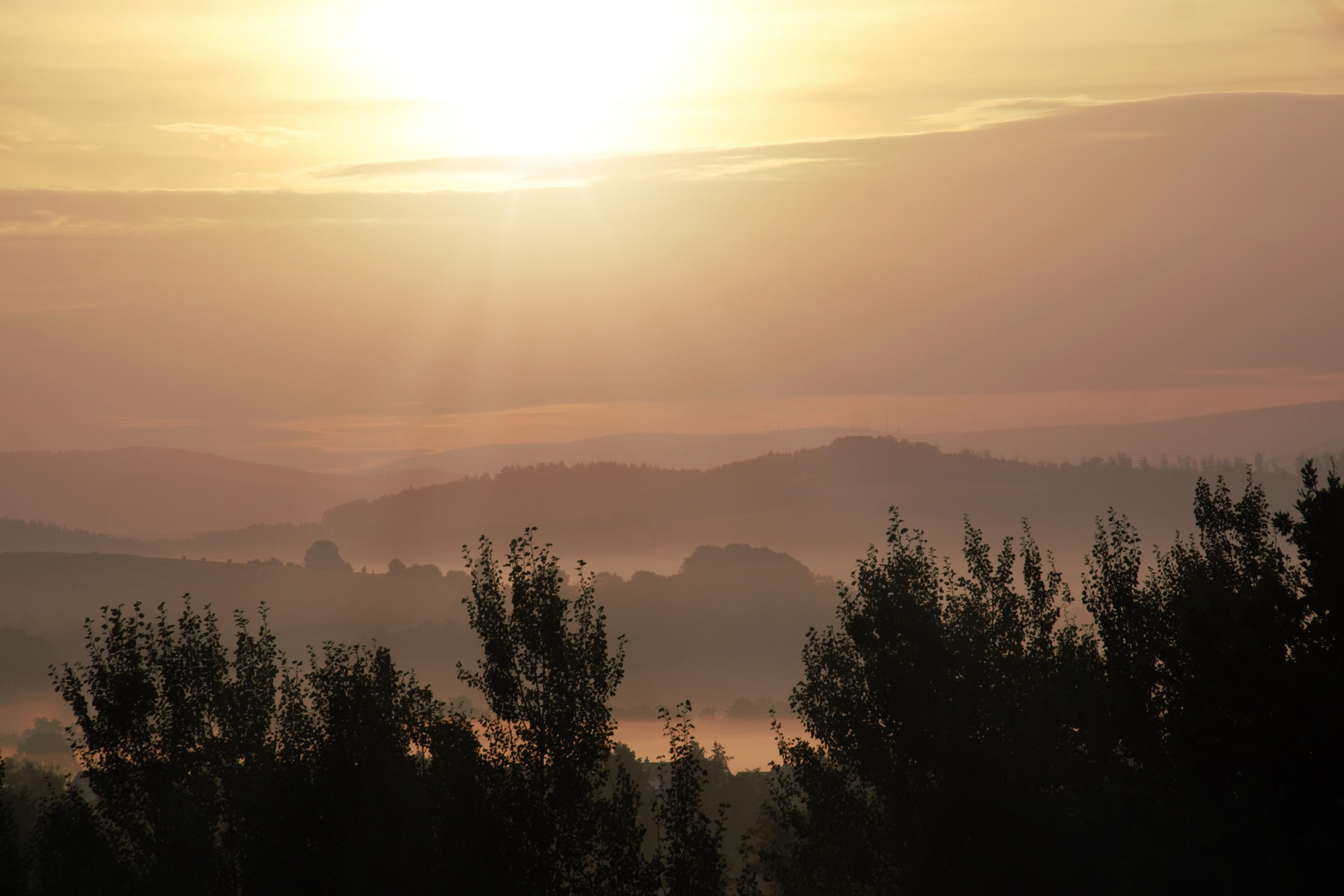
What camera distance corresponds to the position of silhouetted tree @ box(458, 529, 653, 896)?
144 ft

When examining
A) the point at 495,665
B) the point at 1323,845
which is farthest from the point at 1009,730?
the point at 495,665

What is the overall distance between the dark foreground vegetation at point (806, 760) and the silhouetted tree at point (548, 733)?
0.11m

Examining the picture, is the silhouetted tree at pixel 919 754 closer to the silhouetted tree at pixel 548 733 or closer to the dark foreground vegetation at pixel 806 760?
the dark foreground vegetation at pixel 806 760

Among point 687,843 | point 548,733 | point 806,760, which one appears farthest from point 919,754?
point 548,733

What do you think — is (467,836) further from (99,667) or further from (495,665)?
(99,667)

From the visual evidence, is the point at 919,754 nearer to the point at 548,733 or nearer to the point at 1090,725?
the point at 548,733

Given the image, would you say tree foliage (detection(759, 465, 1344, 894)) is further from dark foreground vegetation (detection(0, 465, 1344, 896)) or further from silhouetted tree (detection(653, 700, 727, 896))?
silhouetted tree (detection(653, 700, 727, 896))

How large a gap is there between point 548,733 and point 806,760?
612 inches

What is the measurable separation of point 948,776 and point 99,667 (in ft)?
128

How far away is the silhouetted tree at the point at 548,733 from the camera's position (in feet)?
144

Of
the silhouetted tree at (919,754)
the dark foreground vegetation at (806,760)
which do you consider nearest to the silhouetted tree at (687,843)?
the dark foreground vegetation at (806,760)

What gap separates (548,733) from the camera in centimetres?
4581

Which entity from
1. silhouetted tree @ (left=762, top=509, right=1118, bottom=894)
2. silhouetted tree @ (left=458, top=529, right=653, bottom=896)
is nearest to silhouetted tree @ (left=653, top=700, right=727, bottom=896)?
silhouetted tree @ (left=458, top=529, right=653, bottom=896)

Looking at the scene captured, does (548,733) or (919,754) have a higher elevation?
(548,733)
